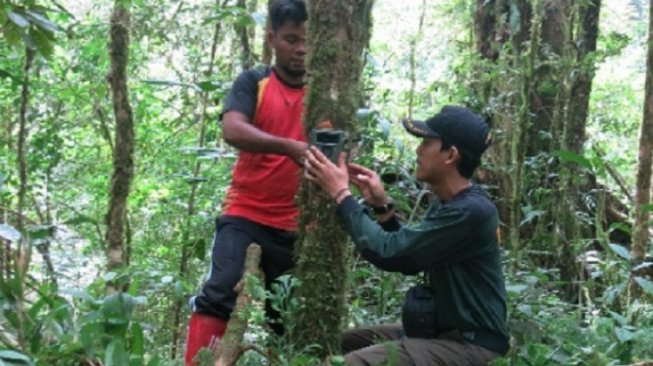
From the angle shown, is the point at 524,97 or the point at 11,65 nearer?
the point at 524,97

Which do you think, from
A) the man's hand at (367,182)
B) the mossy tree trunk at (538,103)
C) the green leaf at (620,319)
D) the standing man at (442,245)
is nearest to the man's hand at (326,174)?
the standing man at (442,245)

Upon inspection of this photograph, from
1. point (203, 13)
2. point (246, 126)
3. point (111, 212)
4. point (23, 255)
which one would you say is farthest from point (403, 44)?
point (23, 255)

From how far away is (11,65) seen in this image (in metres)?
8.25

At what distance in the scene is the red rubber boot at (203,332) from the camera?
394cm

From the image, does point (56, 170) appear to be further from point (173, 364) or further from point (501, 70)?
point (173, 364)

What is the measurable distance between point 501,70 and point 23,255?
4.65 m

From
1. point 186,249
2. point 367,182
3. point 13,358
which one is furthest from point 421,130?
point 186,249

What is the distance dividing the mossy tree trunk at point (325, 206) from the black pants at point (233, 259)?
0.48 metres

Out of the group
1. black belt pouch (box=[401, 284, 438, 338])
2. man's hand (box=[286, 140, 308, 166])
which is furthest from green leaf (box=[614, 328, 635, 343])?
man's hand (box=[286, 140, 308, 166])

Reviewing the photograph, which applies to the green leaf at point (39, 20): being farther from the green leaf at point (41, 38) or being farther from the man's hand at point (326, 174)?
the man's hand at point (326, 174)

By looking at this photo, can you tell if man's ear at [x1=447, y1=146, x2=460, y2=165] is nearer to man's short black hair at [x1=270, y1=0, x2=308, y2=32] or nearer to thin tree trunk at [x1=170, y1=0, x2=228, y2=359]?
man's short black hair at [x1=270, y1=0, x2=308, y2=32]

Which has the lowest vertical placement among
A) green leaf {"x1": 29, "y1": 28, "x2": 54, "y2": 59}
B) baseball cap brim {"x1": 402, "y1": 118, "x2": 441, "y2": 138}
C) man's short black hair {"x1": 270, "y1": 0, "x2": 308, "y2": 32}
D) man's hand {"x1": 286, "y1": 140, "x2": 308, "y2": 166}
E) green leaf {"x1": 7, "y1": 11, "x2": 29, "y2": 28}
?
man's hand {"x1": 286, "y1": 140, "x2": 308, "y2": 166}

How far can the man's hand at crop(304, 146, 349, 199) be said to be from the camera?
3457 millimetres

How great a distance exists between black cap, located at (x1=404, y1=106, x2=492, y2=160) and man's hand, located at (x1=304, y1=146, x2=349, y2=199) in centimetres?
57
